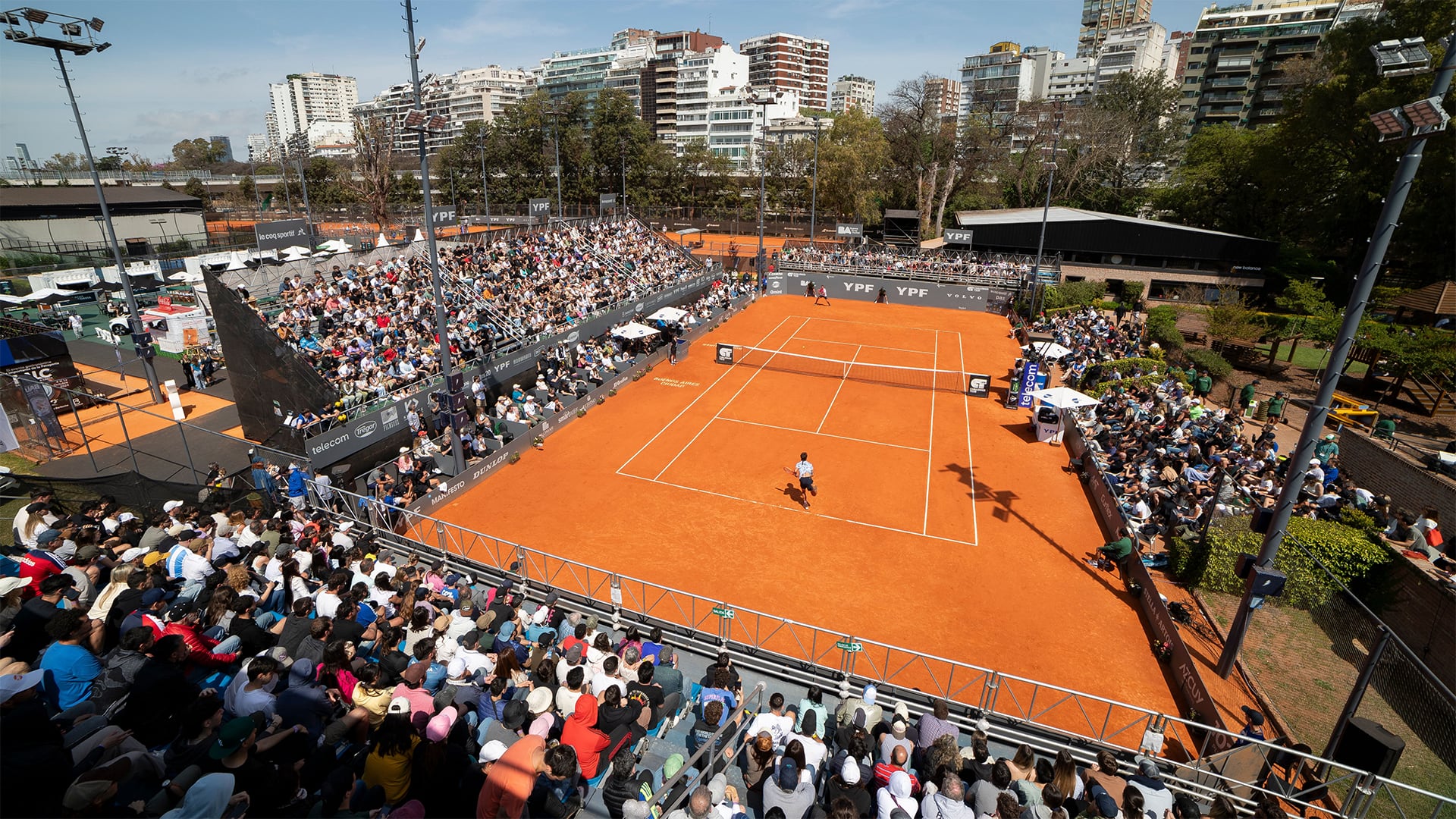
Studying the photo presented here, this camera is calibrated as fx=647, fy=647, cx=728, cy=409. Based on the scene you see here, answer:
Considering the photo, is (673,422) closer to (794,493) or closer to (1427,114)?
(794,493)

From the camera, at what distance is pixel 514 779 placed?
20.4 ft

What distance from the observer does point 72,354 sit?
31688 mm

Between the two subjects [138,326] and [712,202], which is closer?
[138,326]

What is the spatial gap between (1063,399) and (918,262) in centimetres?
2957

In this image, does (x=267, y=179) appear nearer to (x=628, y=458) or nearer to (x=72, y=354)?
(x=72, y=354)

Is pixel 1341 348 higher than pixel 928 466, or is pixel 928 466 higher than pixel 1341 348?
pixel 1341 348

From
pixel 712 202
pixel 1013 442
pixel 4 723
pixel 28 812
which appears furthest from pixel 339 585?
pixel 712 202

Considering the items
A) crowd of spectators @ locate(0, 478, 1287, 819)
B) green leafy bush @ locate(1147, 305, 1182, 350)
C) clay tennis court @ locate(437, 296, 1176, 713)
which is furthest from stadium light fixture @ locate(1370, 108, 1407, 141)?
green leafy bush @ locate(1147, 305, 1182, 350)

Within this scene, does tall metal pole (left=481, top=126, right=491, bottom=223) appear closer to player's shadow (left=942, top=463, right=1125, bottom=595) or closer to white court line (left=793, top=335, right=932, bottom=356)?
white court line (left=793, top=335, right=932, bottom=356)

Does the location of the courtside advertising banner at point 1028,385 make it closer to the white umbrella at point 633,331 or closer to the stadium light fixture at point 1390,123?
the white umbrella at point 633,331

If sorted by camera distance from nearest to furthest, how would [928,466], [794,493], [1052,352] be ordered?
[794,493] < [928,466] < [1052,352]

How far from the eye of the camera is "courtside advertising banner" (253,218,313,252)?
30.5 m

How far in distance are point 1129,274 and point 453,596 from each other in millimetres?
49196

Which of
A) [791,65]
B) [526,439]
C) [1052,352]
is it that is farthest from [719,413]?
[791,65]
